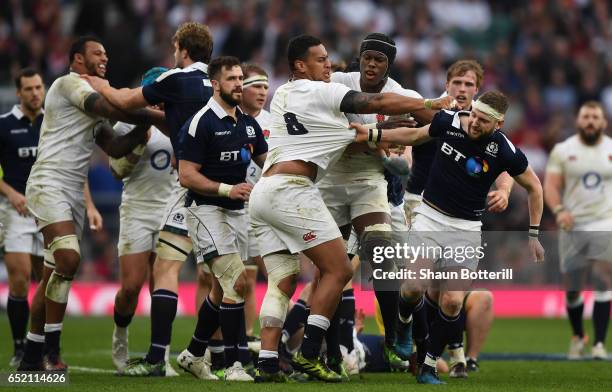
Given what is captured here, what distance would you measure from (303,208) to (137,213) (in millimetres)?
2724

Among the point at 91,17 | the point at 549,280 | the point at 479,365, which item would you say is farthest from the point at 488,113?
the point at 91,17

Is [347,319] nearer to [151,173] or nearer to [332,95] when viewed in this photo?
[151,173]

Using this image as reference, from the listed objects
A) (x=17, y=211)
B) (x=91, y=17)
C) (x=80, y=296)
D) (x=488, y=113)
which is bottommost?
(x=80, y=296)

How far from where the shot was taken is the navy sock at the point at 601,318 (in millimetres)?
14646

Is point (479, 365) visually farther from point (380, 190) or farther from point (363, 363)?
point (380, 190)

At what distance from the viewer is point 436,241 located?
10828 mm

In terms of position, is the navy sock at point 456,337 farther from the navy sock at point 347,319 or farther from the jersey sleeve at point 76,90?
the jersey sleeve at point 76,90

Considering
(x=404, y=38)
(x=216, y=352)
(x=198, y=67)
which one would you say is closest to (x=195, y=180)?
(x=198, y=67)

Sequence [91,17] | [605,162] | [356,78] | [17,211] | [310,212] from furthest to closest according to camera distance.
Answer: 1. [91,17]
2. [605,162]
3. [17,211]
4. [356,78]
5. [310,212]

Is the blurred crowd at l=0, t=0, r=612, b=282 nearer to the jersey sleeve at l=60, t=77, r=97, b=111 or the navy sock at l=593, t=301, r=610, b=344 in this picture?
the navy sock at l=593, t=301, r=610, b=344

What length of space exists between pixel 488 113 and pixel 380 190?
1496 mm

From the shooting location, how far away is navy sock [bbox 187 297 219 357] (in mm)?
11055

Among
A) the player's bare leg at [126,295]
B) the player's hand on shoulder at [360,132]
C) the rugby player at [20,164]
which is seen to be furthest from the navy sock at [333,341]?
the rugby player at [20,164]

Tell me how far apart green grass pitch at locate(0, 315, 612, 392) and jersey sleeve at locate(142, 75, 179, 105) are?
Answer: 248 cm
